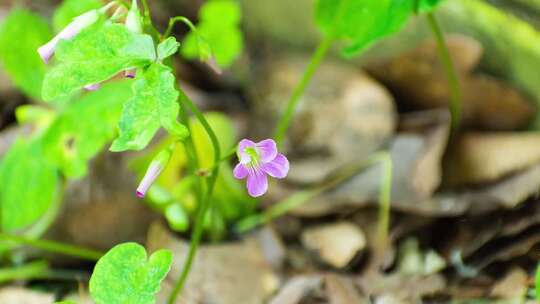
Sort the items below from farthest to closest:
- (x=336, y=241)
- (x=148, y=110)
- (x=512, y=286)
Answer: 1. (x=336, y=241)
2. (x=512, y=286)
3. (x=148, y=110)

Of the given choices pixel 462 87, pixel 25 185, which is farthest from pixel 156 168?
pixel 462 87

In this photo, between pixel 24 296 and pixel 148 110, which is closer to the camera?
pixel 148 110

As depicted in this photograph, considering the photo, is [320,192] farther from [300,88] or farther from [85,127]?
[85,127]

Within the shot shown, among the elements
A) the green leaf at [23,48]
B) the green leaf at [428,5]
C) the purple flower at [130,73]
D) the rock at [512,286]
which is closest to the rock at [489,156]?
the rock at [512,286]

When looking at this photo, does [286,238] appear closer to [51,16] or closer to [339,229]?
[339,229]

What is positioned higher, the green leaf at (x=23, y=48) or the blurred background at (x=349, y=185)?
the green leaf at (x=23, y=48)

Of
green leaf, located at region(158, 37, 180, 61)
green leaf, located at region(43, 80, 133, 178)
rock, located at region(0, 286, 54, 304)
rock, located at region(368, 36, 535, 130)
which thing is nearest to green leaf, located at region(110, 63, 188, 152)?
green leaf, located at region(158, 37, 180, 61)

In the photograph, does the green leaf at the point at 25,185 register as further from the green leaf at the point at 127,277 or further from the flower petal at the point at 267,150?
the flower petal at the point at 267,150

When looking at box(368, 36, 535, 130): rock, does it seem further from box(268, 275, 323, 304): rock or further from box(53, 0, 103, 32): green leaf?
box(53, 0, 103, 32): green leaf
